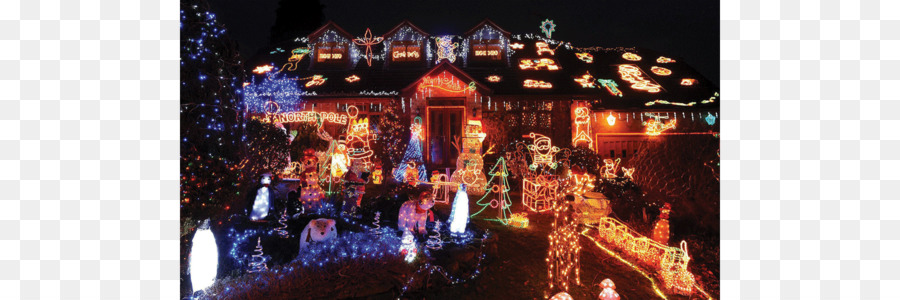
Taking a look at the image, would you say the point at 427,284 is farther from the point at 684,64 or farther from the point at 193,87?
the point at 684,64

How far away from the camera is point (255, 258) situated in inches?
236

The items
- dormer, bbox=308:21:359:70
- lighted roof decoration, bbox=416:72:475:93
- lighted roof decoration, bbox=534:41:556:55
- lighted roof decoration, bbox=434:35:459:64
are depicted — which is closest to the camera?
lighted roof decoration, bbox=416:72:475:93

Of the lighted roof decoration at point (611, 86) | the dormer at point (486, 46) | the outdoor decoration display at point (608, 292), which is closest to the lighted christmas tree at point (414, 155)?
the dormer at point (486, 46)

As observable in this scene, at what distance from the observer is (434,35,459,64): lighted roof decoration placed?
16.7 m

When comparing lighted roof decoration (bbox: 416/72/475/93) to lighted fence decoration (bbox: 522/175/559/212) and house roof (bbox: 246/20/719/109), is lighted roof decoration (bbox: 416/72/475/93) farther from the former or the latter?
lighted fence decoration (bbox: 522/175/559/212)

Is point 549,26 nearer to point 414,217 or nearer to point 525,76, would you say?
point 525,76

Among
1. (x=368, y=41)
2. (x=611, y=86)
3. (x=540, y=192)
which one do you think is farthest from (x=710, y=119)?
(x=368, y=41)

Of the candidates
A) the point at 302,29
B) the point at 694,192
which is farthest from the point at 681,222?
the point at 302,29

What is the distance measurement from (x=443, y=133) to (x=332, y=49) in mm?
6652

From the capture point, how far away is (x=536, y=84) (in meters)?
15.3

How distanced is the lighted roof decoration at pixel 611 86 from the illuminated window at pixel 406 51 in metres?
7.91

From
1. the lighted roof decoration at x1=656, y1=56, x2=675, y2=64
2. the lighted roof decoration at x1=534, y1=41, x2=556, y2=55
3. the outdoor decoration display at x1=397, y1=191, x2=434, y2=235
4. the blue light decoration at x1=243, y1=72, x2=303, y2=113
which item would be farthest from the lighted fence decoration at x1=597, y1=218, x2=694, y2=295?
the lighted roof decoration at x1=656, y1=56, x2=675, y2=64

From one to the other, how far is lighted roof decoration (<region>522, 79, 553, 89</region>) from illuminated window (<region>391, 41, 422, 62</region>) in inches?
186

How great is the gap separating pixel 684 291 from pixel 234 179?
21.1 feet
